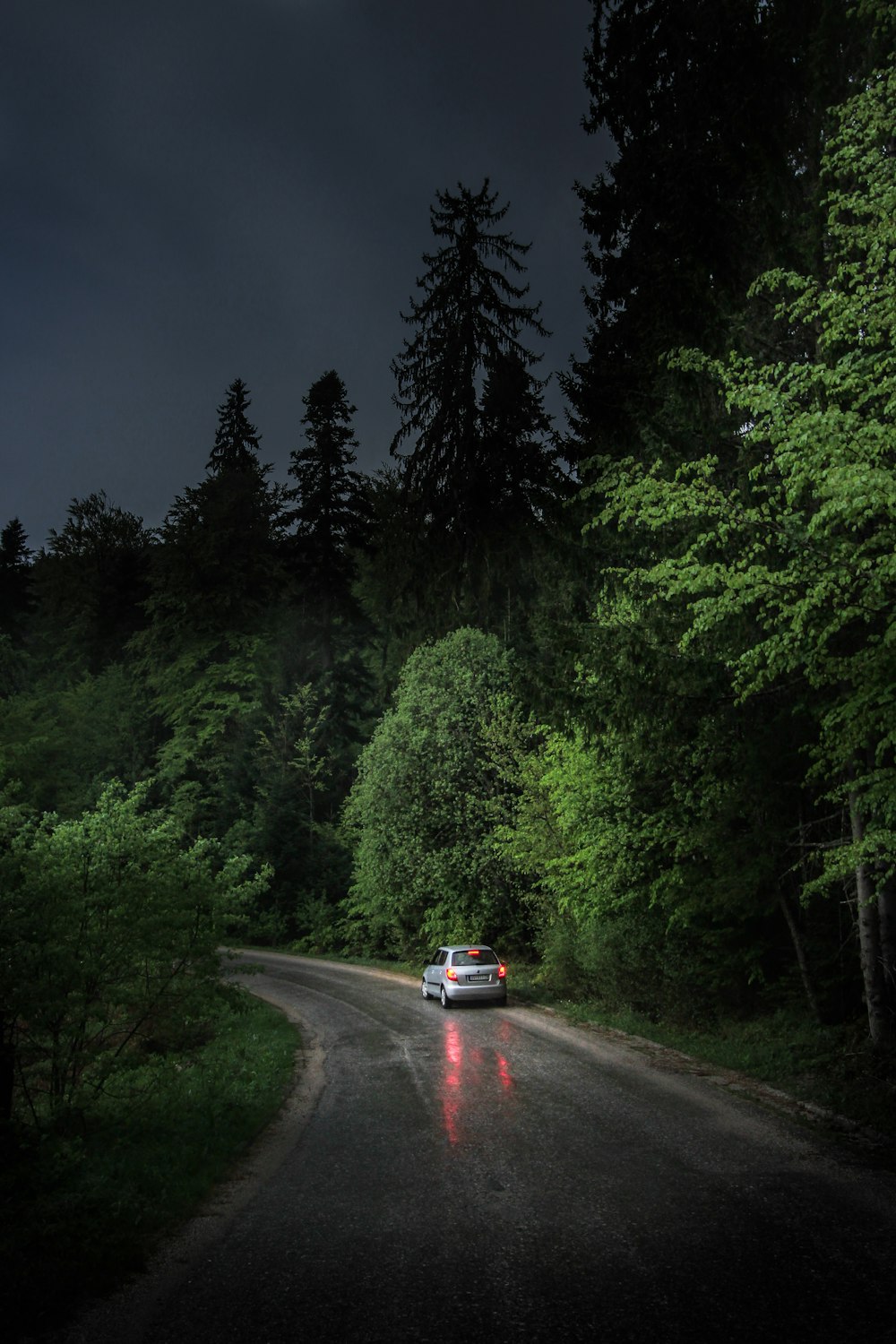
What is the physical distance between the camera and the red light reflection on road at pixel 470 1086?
9.58 m

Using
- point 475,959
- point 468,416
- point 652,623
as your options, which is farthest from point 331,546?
point 652,623

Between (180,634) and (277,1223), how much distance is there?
43.4 meters

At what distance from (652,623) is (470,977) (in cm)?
1235

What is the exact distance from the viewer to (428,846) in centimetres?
2880

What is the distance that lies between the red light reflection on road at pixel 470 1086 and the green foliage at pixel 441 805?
38.7 feet

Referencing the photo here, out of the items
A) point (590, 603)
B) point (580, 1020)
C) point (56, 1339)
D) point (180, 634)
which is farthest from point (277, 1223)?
point (180, 634)

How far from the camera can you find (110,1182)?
7023mm

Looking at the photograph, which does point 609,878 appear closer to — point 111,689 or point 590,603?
point 590,603

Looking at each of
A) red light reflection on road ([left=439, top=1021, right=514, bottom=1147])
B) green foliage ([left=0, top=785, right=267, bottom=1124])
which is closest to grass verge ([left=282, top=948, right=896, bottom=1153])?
red light reflection on road ([left=439, top=1021, right=514, bottom=1147])

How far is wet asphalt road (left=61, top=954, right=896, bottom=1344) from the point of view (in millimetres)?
4848

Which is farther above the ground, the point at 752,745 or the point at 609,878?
the point at 752,745

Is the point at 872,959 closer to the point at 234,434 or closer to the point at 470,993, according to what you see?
the point at 470,993

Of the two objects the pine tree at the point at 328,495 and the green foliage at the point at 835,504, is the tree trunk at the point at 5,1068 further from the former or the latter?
the pine tree at the point at 328,495

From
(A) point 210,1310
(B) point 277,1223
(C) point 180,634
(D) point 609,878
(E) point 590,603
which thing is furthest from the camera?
(C) point 180,634
